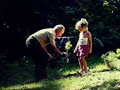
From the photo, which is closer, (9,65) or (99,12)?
(9,65)

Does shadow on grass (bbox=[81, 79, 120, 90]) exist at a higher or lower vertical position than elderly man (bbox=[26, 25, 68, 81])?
lower

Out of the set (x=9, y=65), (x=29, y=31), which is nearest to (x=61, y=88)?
(x=9, y=65)

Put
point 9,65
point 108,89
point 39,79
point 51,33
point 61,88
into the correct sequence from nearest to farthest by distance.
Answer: point 108,89 < point 61,88 < point 51,33 < point 39,79 < point 9,65

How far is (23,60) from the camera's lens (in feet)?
39.1

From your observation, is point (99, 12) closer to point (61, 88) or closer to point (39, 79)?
point (39, 79)

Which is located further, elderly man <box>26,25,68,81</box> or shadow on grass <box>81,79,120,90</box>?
elderly man <box>26,25,68,81</box>

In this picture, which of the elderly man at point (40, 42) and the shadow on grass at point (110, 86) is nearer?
the shadow on grass at point (110, 86)

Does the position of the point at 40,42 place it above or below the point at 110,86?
above

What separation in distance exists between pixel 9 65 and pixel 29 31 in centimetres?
240

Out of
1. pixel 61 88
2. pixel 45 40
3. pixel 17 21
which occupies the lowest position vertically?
pixel 61 88

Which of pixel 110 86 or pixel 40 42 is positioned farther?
pixel 40 42

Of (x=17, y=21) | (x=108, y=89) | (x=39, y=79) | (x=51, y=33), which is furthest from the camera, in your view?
(x=17, y=21)

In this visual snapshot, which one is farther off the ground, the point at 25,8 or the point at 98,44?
the point at 25,8

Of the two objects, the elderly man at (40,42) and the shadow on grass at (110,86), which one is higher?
the elderly man at (40,42)
